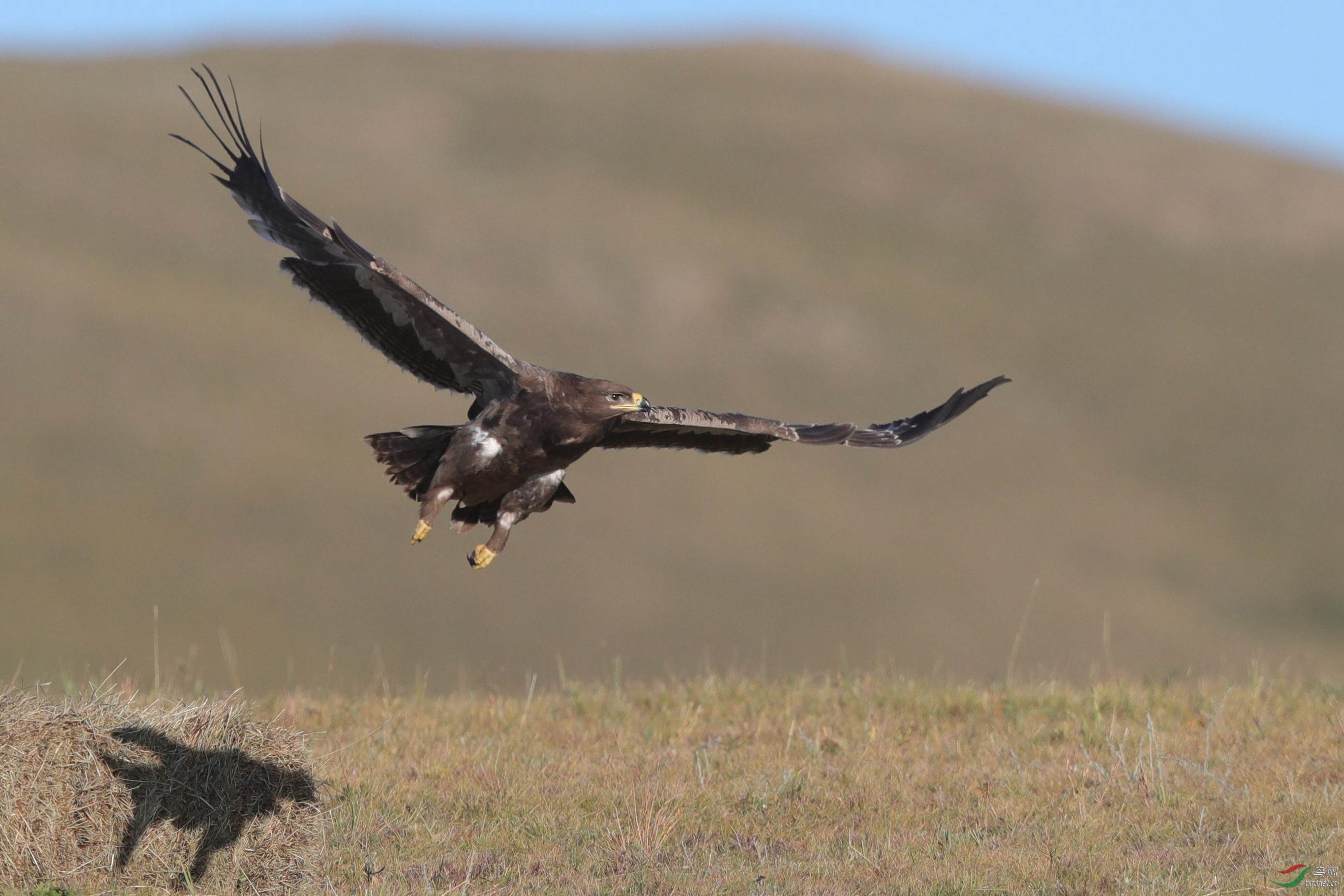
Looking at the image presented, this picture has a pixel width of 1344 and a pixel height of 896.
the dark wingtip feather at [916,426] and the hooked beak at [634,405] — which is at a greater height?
the dark wingtip feather at [916,426]

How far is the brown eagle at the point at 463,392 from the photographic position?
27.6 ft

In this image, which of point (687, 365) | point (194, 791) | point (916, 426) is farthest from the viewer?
point (687, 365)

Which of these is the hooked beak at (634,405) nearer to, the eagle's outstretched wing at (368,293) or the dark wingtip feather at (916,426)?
the eagle's outstretched wing at (368,293)

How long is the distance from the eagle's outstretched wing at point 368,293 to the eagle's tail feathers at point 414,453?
1.35 feet

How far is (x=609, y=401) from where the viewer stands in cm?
863

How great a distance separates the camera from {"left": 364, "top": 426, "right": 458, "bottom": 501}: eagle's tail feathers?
8969 millimetres

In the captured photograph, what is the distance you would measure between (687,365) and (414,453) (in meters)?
42.1

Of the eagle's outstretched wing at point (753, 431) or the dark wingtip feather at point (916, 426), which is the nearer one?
the eagle's outstretched wing at point (753, 431)

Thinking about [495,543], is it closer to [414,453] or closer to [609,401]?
[414,453]

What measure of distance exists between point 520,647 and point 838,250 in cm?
3298

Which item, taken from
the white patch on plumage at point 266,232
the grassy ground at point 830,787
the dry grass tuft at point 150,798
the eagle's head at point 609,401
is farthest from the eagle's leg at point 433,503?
the dry grass tuft at point 150,798

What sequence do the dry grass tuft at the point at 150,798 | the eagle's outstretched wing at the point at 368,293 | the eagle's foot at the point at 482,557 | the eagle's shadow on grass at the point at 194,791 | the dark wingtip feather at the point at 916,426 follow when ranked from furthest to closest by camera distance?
the dark wingtip feather at the point at 916,426, the eagle's foot at the point at 482,557, the eagle's outstretched wing at the point at 368,293, the eagle's shadow on grass at the point at 194,791, the dry grass tuft at the point at 150,798

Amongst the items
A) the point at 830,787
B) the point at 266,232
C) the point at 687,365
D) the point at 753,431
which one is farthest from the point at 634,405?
the point at 687,365

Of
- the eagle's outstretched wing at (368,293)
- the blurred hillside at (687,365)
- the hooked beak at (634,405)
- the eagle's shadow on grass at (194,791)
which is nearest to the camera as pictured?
the eagle's shadow on grass at (194,791)
